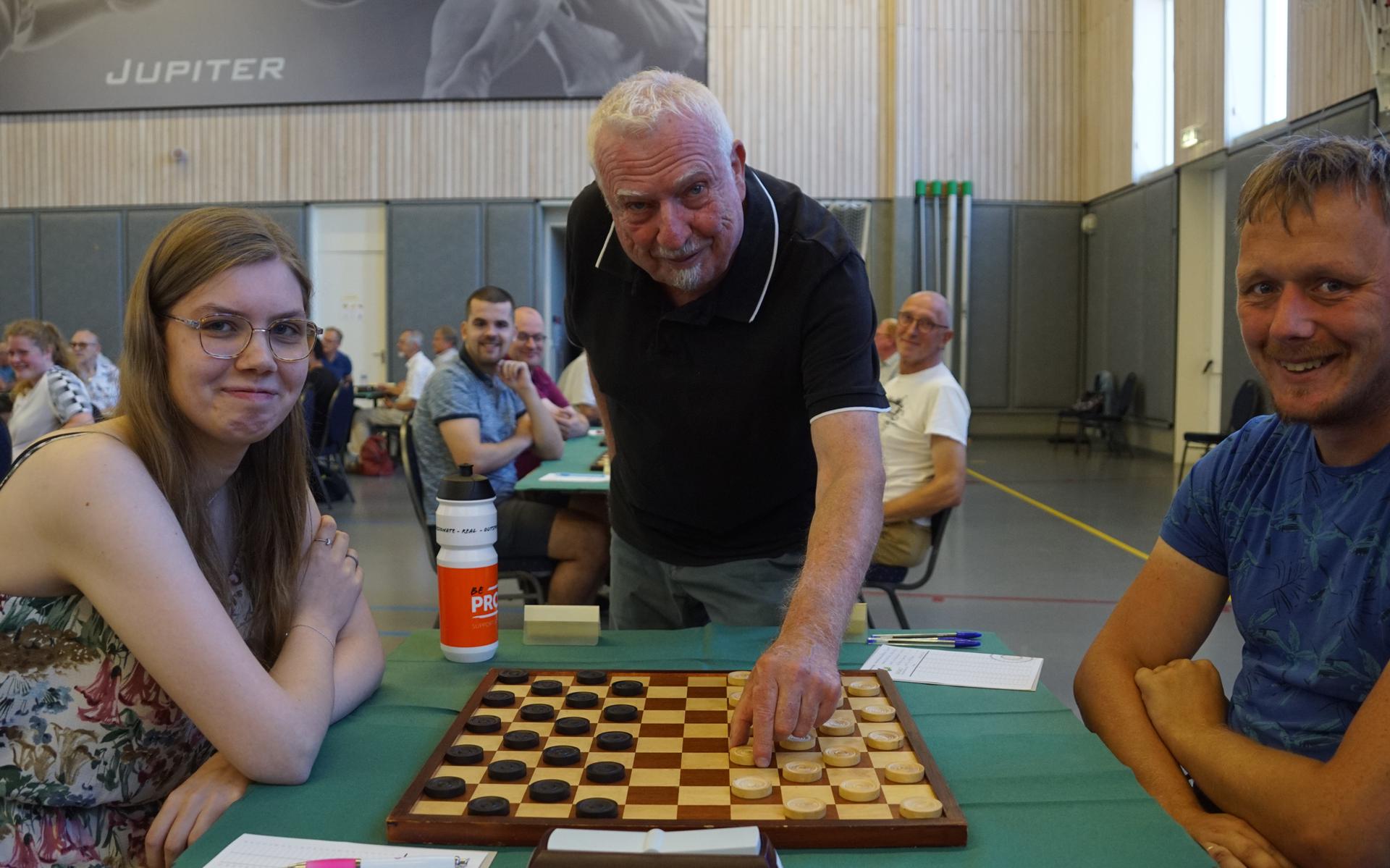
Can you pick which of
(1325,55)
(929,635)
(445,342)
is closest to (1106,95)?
(1325,55)

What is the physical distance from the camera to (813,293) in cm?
196

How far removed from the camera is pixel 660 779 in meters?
1.22

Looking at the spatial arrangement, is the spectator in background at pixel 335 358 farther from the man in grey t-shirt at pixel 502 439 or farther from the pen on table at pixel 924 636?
the pen on table at pixel 924 636

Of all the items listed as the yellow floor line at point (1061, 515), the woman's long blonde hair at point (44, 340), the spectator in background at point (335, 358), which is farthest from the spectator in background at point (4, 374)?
the yellow floor line at point (1061, 515)

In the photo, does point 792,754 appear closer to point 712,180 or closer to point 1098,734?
point 1098,734

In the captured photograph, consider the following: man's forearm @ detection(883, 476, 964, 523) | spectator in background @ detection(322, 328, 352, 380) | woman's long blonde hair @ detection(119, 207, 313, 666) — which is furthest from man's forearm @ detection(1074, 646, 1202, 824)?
spectator in background @ detection(322, 328, 352, 380)

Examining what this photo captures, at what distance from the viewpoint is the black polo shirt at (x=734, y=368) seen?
6.40 ft

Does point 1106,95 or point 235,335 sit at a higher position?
point 1106,95

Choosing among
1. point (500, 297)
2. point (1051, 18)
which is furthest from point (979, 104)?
point (500, 297)

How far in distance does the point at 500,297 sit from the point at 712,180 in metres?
3.30

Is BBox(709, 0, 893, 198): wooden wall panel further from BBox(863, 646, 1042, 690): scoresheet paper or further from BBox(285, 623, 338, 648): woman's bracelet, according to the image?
BBox(285, 623, 338, 648): woman's bracelet

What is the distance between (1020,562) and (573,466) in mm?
2764

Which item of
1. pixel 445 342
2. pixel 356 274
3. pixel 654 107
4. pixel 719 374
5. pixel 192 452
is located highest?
pixel 356 274

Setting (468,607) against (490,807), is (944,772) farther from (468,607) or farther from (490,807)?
(468,607)
